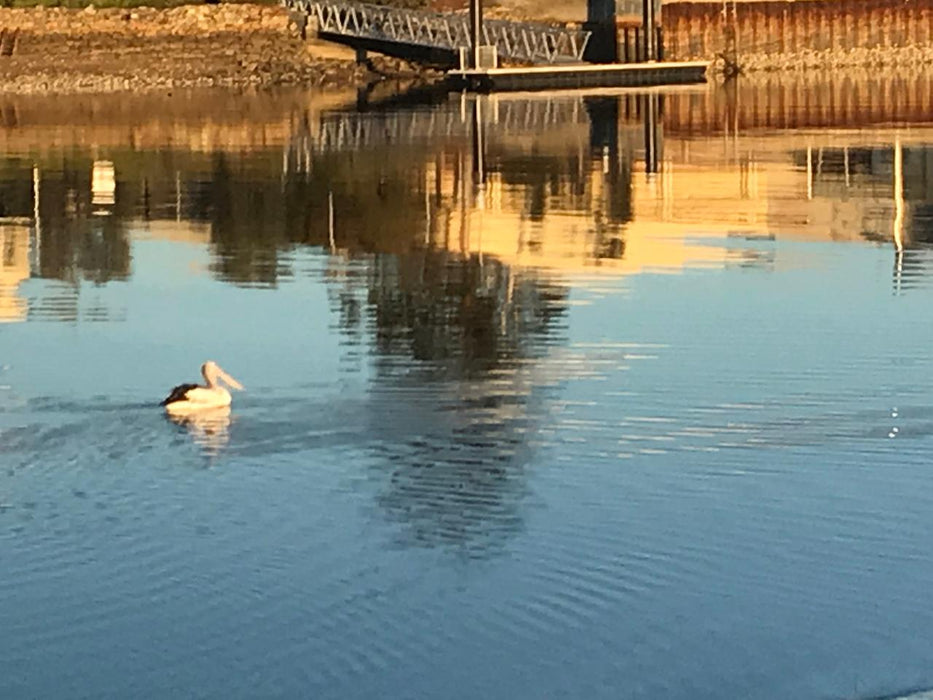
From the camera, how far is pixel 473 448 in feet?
A: 47.2

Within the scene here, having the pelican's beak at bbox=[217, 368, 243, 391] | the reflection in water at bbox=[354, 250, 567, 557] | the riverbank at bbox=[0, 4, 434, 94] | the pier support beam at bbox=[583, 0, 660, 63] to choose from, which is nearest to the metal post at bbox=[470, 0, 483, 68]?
the riverbank at bbox=[0, 4, 434, 94]

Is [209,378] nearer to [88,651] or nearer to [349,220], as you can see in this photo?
[88,651]

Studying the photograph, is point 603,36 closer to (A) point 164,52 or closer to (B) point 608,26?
(B) point 608,26

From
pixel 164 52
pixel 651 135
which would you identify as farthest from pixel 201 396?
pixel 164 52

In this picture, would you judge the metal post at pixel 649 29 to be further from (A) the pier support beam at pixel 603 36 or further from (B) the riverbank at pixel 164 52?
(B) the riverbank at pixel 164 52

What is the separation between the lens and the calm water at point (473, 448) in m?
10.5

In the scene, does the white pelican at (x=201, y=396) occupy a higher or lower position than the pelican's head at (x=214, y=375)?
lower

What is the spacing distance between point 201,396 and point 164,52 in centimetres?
4997

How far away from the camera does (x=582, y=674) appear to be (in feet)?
33.0

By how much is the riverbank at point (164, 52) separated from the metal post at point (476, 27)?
5161 mm

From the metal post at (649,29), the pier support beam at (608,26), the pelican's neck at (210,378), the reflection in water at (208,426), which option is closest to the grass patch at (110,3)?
the pier support beam at (608,26)

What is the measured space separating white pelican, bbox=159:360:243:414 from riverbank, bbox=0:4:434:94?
46576 millimetres

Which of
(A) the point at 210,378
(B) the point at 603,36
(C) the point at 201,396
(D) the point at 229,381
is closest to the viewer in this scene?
(C) the point at 201,396

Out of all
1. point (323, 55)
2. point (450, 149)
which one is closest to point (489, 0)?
point (323, 55)
